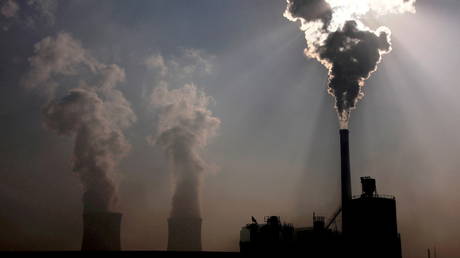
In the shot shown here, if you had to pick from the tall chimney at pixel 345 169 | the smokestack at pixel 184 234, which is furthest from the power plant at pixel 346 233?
the smokestack at pixel 184 234

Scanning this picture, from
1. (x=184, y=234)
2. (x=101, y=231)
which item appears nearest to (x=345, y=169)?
(x=184, y=234)

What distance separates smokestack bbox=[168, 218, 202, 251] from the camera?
5591cm

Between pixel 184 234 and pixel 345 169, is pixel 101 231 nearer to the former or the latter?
pixel 184 234

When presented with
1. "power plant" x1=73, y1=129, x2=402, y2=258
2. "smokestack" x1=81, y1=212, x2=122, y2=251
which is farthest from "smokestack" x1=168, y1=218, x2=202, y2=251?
"smokestack" x1=81, y1=212, x2=122, y2=251

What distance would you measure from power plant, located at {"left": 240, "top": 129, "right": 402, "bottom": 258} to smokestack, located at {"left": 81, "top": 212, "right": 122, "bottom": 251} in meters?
13.4

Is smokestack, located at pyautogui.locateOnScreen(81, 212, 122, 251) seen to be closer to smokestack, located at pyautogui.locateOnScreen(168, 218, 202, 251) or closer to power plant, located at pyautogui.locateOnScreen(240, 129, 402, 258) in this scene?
smokestack, located at pyautogui.locateOnScreen(168, 218, 202, 251)

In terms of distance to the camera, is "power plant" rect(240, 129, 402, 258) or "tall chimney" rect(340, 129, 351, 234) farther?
"tall chimney" rect(340, 129, 351, 234)

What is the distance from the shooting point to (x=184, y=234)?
5784cm

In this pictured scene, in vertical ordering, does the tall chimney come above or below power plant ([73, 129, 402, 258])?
above

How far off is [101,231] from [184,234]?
395 inches

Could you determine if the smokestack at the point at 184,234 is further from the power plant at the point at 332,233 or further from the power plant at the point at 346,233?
the power plant at the point at 346,233

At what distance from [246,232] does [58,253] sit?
17.6 meters

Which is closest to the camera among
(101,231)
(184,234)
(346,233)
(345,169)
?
(346,233)

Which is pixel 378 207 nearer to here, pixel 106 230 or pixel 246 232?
pixel 246 232
